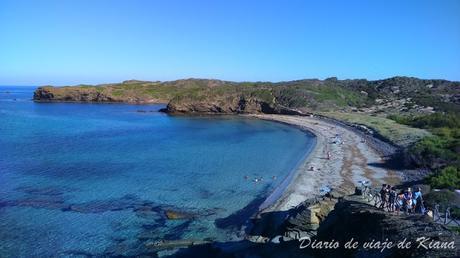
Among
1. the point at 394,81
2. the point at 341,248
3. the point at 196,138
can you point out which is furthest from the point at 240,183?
the point at 394,81

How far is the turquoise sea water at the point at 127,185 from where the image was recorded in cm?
2261

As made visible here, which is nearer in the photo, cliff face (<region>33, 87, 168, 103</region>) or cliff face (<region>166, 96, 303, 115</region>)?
cliff face (<region>166, 96, 303, 115</region>)

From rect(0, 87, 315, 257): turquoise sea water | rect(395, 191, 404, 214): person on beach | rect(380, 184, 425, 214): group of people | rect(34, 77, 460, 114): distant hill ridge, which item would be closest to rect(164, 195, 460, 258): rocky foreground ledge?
rect(380, 184, 425, 214): group of people

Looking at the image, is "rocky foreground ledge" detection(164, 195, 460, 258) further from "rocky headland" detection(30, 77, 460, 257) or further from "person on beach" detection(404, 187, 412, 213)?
"person on beach" detection(404, 187, 412, 213)

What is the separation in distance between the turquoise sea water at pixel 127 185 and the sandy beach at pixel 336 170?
77.6 inches

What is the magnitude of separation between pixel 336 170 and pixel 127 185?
20108 mm

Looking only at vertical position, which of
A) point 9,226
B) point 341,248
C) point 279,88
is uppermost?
point 279,88

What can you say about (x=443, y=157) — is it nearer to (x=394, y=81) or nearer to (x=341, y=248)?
(x=341, y=248)

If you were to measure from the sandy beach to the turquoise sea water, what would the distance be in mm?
1970

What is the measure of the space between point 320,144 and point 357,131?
13.9 metres

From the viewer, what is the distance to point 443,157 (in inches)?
1460

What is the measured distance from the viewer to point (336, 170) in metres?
39.8

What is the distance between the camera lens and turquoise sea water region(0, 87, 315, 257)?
2261 centimetres

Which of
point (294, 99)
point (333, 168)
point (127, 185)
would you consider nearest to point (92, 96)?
point (294, 99)
